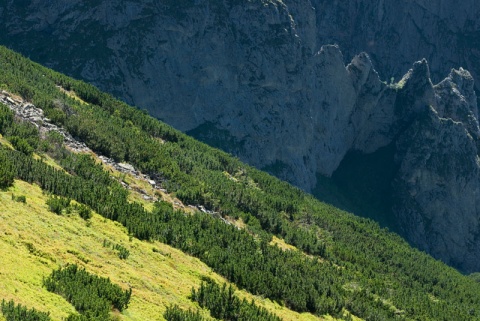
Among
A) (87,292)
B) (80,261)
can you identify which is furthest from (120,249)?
(87,292)

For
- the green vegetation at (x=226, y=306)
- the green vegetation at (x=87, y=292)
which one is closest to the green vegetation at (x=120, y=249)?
the green vegetation at (x=226, y=306)

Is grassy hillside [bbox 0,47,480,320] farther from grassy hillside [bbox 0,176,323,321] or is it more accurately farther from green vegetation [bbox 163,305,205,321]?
green vegetation [bbox 163,305,205,321]

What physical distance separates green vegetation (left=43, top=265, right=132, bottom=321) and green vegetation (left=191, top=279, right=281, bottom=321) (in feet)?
20.2

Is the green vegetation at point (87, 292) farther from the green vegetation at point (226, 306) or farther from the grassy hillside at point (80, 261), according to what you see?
the green vegetation at point (226, 306)

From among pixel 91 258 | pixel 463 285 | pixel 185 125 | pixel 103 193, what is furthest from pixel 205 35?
pixel 91 258

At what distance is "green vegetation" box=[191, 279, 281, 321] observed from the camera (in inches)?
1313

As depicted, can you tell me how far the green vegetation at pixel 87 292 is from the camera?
83.5 feet

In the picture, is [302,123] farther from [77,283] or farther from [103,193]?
[77,283]

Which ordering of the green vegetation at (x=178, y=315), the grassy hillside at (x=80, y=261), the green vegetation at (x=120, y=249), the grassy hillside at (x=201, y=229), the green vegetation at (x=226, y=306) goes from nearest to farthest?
the grassy hillside at (x=80, y=261) < the green vegetation at (x=178, y=315) < the green vegetation at (x=226, y=306) < the green vegetation at (x=120, y=249) < the grassy hillside at (x=201, y=229)

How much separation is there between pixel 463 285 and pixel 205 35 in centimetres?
11938

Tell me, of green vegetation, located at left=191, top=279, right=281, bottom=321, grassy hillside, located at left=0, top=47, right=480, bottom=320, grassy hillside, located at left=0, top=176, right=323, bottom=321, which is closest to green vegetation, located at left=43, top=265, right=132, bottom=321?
grassy hillside, located at left=0, top=176, right=323, bottom=321

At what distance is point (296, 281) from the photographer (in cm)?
4722

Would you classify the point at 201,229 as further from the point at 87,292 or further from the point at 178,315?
the point at 87,292

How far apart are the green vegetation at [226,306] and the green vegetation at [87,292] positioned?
6.15 metres
